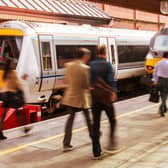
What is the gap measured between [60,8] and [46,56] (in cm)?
742

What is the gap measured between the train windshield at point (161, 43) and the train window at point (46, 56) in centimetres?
454

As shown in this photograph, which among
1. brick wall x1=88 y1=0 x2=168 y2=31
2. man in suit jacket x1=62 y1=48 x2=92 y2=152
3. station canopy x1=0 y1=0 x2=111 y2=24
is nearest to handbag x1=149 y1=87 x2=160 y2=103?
man in suit jacket x1=62 y1=48 x2=92 y2=152

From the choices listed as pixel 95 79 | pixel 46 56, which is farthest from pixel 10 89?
pixel 46 56

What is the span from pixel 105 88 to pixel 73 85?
20.0 inches

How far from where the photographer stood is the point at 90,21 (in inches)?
747

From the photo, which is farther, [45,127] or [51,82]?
[51,82]

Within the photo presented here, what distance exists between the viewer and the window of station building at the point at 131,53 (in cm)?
1473

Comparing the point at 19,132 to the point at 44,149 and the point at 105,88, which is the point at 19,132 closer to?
the point at 44,149

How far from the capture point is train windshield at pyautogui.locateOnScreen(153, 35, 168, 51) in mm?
13381

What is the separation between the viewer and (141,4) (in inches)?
1028

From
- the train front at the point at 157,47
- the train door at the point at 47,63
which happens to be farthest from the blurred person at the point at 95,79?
the train front at the point at 157,47

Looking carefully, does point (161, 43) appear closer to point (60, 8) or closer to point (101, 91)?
point (60, 8)

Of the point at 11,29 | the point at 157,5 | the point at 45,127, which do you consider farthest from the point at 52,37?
the point at 157,5

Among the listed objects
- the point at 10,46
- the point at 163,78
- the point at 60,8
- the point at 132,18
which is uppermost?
the point at 60,8
